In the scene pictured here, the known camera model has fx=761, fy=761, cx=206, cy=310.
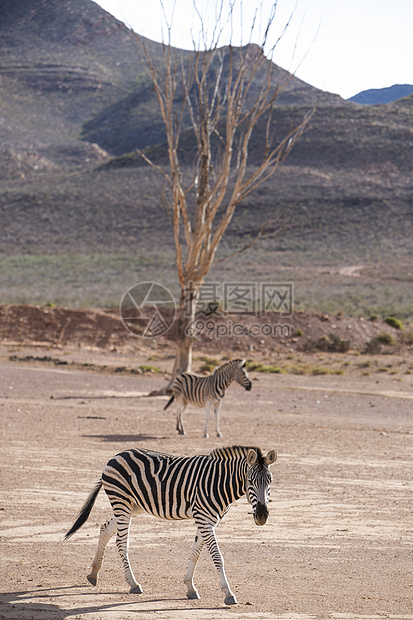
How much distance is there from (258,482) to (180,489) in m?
0.79

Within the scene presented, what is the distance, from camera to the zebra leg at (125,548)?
593 centimetres

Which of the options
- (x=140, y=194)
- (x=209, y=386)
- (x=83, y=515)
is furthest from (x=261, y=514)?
(x=140, y=194)

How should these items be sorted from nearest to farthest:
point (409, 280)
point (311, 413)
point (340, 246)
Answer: point (311, 413) < point (409, 280) < point (340, 246)

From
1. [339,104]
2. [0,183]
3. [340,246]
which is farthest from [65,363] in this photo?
[339,104]

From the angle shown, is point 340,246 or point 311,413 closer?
point 311,413

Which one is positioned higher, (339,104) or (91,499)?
(339,104)

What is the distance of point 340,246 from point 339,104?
33547 millimetres

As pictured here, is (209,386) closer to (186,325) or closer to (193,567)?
(186,325)

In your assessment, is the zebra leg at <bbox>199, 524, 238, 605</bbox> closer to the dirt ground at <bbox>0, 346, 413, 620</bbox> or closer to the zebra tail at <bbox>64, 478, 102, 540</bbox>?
the dirt ground at <bbox>0, 346, 413, 620</bbox>

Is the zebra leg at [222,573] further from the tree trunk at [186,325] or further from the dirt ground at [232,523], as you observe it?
the tree trunk at [186,325]

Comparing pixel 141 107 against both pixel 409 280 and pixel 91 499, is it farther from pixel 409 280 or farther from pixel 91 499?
pixel 91 499

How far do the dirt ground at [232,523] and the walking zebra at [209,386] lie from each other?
2.10ft

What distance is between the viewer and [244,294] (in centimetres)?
3959

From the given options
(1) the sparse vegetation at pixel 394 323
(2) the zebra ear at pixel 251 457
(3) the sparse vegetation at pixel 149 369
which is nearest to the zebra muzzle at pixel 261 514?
(2) the zebra ear at pixel 251 457
